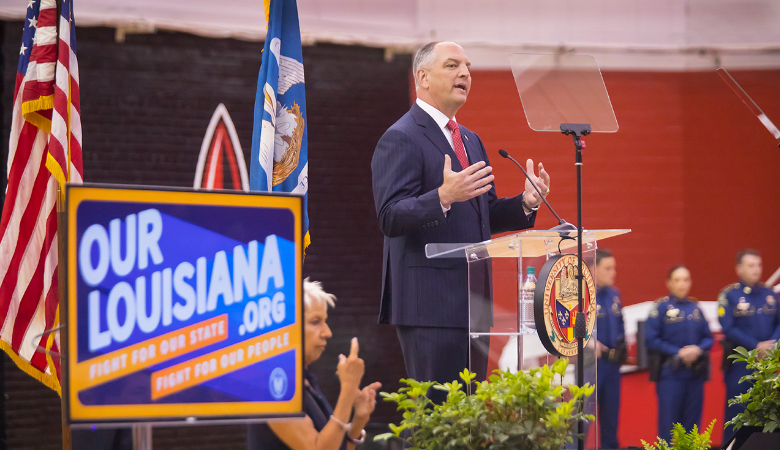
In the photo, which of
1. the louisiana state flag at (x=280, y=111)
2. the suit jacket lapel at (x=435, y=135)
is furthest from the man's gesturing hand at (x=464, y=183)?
the louisiana state flag at (x=280, y=111)

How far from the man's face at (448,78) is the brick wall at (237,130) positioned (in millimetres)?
2147

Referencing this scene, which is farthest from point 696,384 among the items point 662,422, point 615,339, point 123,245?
point 123,245

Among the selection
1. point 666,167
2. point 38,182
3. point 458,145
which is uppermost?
point 666,167

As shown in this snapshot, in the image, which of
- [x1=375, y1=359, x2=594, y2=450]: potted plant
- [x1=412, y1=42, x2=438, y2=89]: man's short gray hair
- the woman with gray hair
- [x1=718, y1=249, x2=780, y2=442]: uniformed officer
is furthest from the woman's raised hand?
[x1=718, y1=249, x2=780, y2=442]: uniformed officer

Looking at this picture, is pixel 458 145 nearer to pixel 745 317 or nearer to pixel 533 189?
pixel 533 189

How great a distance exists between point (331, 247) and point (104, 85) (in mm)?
1703

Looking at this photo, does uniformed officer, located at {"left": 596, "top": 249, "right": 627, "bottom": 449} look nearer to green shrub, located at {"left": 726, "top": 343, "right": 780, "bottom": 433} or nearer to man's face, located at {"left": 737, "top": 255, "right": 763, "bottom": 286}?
man's face, located at {"left": 737, "top": 255, "right": 763, "bottom": 286}

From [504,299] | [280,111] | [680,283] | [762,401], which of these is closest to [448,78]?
[280,111]

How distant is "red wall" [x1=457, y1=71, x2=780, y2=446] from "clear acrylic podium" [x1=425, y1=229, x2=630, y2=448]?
2505 mm

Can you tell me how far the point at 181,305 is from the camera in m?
1.34

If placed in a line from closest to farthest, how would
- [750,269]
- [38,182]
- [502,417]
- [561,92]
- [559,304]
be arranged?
[502,417], [559,304], [561,92], [38,182], [750,269]

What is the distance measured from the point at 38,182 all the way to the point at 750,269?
408 cm

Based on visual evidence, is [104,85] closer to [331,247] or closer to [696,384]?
[331,247]

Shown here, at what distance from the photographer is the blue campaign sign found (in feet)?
4.24
